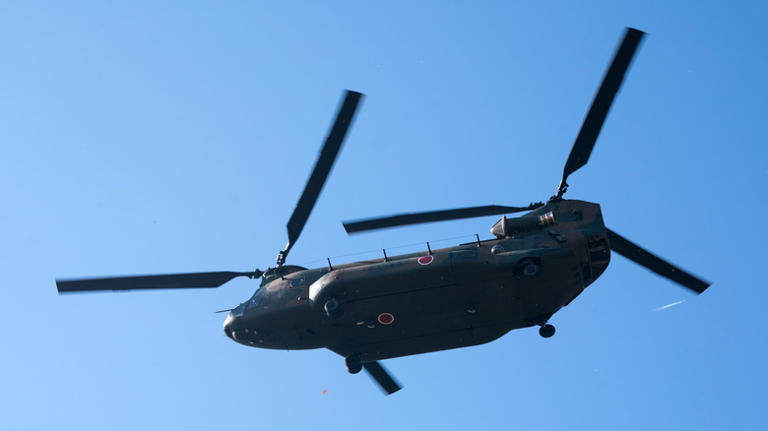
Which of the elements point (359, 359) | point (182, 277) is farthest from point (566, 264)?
point (182, 277)

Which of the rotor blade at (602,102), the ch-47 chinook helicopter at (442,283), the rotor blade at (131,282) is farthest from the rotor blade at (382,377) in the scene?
→ the rotor blade at (602,102)

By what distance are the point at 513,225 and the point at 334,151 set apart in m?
5.12

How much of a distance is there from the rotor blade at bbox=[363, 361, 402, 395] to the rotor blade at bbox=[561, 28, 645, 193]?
7.77m

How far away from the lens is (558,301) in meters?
23.8

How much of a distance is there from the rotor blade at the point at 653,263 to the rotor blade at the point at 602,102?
7.17 feet

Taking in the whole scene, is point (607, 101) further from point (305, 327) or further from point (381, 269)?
point (305, 327)

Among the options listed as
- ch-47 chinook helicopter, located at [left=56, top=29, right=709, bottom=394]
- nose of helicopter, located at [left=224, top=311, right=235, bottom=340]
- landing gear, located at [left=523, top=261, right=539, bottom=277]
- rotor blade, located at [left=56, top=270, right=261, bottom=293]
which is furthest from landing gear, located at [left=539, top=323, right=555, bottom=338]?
rotor blade, located at [left=56, top=270, right=261, bottom=293]

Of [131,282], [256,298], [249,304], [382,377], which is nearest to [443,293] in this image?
[382,377]

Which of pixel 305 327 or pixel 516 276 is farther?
pixel 305 327

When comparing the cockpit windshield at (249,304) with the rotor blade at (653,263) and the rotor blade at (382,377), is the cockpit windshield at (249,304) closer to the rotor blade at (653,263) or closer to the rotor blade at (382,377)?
the rotor blade at (382,377)

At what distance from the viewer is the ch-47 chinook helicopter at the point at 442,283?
913 inches

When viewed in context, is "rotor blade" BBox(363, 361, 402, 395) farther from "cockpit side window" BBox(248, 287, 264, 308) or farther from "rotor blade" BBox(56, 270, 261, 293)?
"rotor blade" BBox(56, 270, 261, 293)

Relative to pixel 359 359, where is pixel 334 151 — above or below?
above

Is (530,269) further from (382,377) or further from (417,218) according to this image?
(382,377)
